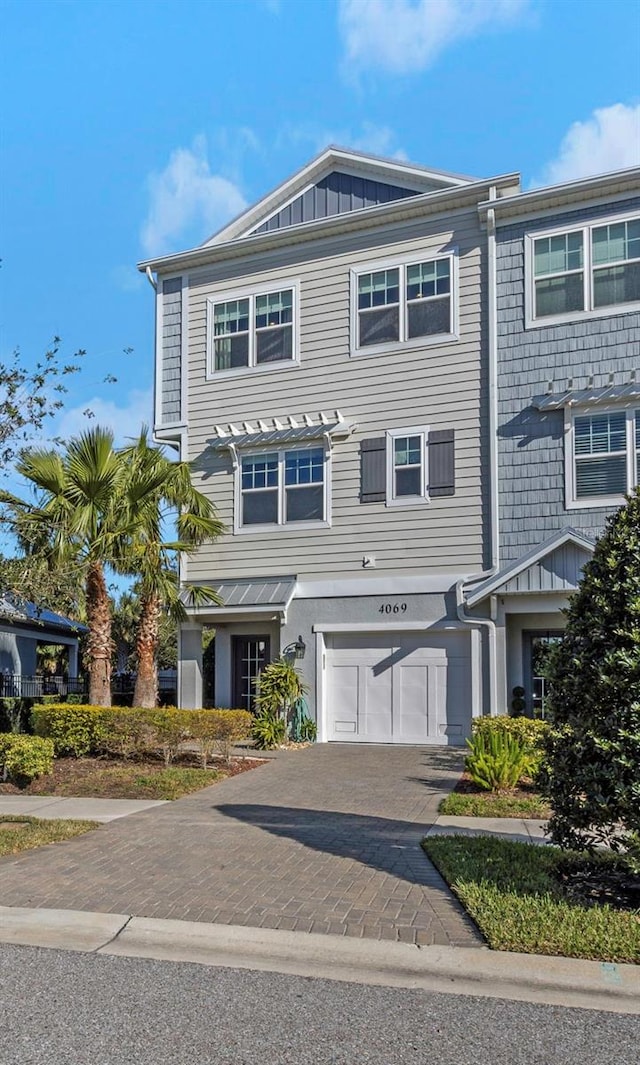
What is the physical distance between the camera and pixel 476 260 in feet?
56.4

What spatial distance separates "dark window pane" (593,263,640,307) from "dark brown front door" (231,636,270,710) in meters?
9.29

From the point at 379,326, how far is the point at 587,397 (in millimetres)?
4456

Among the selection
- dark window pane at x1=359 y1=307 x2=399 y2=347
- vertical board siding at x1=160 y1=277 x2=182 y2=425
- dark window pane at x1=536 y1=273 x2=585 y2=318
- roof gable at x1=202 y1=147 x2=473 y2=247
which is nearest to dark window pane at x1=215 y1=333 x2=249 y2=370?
vertical board siding at x1=160 y1=277 x2=182 y2=425

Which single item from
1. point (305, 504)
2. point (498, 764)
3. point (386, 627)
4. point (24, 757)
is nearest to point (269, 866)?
point (498, 764)

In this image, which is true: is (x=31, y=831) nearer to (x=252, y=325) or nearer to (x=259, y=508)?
(x=259, y=508)

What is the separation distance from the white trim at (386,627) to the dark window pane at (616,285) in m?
6.35

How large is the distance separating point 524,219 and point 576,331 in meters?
2.39

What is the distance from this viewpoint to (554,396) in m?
16.1

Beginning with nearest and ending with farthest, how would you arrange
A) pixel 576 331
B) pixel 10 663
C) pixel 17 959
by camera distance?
pixel 17 959 < pixel 576 331 < pixel 10 663

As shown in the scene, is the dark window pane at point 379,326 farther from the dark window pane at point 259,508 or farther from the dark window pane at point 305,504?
the dark window pane at point 259,508

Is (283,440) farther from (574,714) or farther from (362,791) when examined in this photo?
(574,714)

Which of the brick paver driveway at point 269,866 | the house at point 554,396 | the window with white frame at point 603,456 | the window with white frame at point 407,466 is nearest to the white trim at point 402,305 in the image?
the house at point 554,396

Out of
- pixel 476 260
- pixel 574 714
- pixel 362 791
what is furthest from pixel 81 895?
pixel 476 260

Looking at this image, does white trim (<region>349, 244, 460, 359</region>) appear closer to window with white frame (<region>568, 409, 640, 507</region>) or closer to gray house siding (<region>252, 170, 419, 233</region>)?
gray house siding (<region>252, 170, 419, 233</region>)
